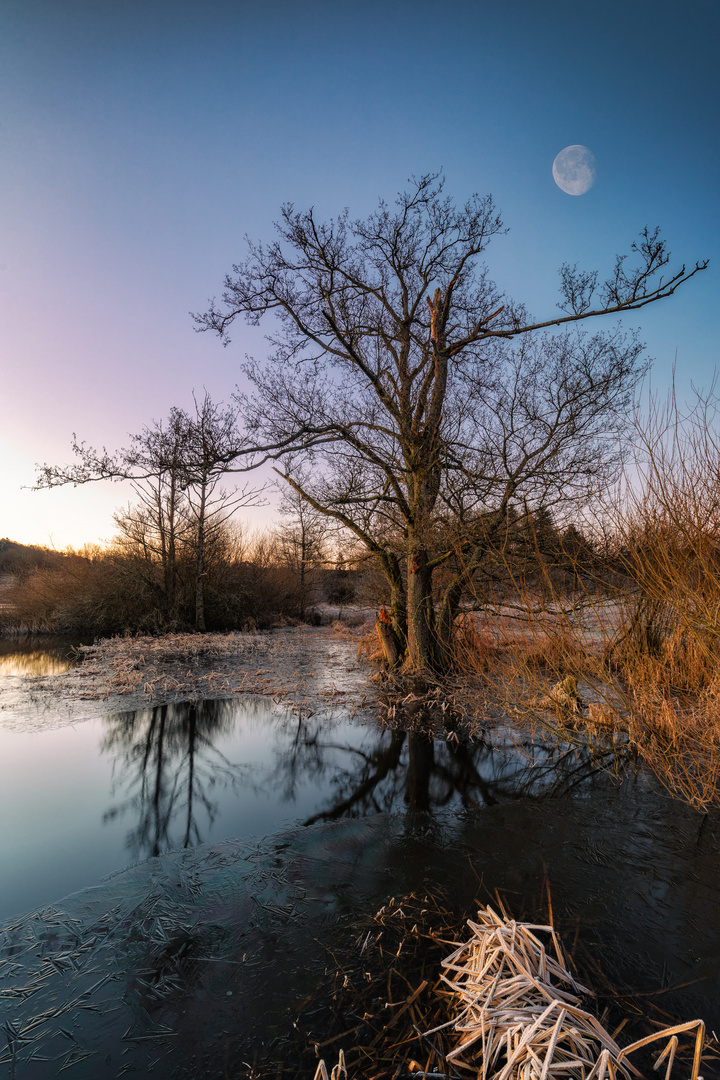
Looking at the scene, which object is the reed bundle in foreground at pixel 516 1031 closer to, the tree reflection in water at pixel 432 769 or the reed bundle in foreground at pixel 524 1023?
the reed bundle in foreground at pixel 524 1023

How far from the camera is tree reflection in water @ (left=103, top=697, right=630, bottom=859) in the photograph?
553 cm

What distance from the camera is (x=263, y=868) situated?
4.21m

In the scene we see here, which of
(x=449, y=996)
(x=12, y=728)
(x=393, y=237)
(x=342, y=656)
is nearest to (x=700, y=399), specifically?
(x=449, y=996)

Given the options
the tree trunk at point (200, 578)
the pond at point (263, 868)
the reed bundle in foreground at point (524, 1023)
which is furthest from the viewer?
the tree trunk at point (200, 578)

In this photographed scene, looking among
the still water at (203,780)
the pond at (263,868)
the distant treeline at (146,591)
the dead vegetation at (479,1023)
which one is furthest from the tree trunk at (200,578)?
the dead vegetation at (479,1023)

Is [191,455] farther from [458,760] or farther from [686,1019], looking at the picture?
[686,1019]

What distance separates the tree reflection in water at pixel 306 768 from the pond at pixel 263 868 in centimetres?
4

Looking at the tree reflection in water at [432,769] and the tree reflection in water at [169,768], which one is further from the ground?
the tree reflection in water at [169,768]

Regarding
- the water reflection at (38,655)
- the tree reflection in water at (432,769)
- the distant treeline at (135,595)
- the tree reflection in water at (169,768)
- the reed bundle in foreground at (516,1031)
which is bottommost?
the tree reflection in water at (432,769)

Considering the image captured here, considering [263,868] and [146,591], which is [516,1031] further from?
[146,591]

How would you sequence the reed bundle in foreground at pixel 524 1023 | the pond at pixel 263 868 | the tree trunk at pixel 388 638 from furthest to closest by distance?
the tree trunk at pixel 388 638, the pond at pixel 263 868, the reed bundle in foreground at pixel 524 1023

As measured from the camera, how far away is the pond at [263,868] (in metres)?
2.72

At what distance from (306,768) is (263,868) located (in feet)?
8.84

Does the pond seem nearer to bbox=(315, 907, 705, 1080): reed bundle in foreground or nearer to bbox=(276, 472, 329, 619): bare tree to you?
bbox=(315, 907, 705, 1080): reed bundle in foreground
